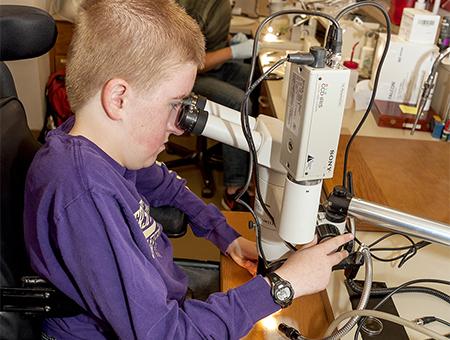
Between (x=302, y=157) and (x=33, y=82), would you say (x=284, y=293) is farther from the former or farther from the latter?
(x=33, y=82)

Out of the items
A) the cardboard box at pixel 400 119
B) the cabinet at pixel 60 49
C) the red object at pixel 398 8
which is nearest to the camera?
the cardboard box at pixel 400 119

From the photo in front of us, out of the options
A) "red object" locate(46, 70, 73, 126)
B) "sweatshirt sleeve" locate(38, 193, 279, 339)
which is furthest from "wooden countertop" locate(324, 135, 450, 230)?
"red object" locate(46, 70, 73, 126)

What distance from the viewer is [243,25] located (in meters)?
3.03

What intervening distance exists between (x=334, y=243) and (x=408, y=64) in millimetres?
1012

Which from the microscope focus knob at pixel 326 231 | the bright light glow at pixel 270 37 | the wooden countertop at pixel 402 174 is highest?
the microscope focus knob at pixel 326 231

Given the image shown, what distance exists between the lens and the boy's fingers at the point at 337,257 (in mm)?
840

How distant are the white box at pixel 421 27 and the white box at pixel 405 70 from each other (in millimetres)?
20

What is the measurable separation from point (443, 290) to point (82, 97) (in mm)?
697

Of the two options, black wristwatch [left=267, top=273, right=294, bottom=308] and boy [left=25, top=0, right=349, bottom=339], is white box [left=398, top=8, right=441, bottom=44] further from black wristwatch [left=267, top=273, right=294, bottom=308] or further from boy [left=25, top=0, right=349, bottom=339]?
black wristwatch [left=267, top=273, right=294, bottom=308]

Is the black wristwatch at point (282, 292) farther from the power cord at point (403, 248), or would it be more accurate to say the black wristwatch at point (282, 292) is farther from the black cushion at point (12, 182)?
the black cushion at point (12, 182)

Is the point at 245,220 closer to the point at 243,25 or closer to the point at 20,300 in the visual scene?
the point at 20,300

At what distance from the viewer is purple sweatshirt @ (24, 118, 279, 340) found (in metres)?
0.72

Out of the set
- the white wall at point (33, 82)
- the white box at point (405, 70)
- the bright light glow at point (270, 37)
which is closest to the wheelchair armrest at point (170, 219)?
the white box at point (405, 70)

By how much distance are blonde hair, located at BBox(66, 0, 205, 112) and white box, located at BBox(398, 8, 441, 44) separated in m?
1.05
